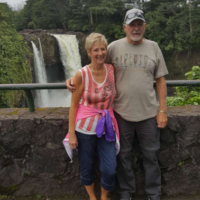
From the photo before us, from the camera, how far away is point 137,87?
1812 mm

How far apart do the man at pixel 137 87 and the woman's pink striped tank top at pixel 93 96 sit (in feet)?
0.41

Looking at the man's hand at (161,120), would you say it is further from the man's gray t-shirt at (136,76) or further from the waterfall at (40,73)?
the waterfall at (40,73)

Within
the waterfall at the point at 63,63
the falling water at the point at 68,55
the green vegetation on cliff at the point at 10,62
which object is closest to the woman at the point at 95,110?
the green vegetation on cliff at the point at 10,62

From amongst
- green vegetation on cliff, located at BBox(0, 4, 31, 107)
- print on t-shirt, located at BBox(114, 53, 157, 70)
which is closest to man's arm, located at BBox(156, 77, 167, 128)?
print on t-shirt, located at BBox(114, 53, 157, 70)

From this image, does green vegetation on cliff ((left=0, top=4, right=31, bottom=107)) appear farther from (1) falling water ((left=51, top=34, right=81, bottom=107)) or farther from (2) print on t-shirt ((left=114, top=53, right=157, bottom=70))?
(2) print on t-shirt ((left=114, top=53, right=157, bottom=70))

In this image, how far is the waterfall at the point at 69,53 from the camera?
19172 millimetres

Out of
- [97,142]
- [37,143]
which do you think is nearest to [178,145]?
[97,142]

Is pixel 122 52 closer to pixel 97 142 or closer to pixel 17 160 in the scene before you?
pixel 97 142

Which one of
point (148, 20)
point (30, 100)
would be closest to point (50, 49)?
point (148, 20)

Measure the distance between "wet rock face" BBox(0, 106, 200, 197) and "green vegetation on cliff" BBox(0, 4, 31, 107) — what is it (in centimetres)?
784

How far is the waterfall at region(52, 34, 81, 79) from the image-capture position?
19.2 m

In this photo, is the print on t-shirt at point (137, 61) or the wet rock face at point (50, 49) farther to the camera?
the wet rock face at point (50, 49)

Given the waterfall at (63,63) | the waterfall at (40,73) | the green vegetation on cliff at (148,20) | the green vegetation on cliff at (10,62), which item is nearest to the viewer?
the green vegetation on cliff at (10,62)

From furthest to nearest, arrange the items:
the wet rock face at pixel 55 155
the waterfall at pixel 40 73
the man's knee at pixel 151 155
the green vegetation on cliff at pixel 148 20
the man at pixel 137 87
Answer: the green vegetation on cliff at pixel 148 20
the waterfall at pixel 40 73
the wet rock face at pixel 55 155
the man's knee at pixel 151 155
the man at pixel 137 87
